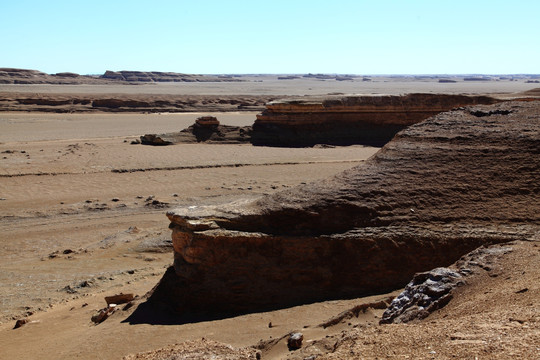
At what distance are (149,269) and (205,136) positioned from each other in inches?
573

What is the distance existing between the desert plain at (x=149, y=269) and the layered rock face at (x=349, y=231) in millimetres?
322

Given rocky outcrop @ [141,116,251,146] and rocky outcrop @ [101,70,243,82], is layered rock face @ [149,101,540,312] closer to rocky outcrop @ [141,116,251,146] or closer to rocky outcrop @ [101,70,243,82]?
rocky outcrop @ [141,116,251,146]

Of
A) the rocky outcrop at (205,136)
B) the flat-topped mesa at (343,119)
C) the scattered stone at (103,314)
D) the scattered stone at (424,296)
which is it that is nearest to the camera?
the scattered stone at (424,296)

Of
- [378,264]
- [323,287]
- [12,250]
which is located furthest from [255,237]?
[12,250]

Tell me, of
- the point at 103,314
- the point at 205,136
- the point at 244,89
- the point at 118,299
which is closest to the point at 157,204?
the point at 118,299

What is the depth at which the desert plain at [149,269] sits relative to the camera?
3.70 metres

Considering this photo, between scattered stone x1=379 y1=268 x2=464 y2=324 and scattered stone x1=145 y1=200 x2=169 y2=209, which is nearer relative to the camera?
scattered stone x1=379 y1=268 x2=464 y2=324

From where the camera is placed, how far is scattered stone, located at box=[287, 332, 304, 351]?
4609 mm

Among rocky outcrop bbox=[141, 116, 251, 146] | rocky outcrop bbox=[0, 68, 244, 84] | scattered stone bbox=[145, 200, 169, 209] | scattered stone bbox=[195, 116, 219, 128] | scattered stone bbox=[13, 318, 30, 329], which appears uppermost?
rocky outcrop bbox=[0, 68, 244, 84]

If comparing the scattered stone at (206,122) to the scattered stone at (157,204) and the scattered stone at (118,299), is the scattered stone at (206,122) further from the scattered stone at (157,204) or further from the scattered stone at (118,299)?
the scattered stone at (118,299)

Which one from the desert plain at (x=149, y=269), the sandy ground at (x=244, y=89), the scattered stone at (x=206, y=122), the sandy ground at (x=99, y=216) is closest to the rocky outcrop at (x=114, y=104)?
the sandy ground at (x=99, y=216)

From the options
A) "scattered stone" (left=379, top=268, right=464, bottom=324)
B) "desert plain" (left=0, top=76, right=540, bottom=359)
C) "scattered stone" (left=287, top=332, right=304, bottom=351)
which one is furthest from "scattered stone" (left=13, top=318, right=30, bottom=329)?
"scattered stone" (left=379, top=268, right=464, bottom=324)

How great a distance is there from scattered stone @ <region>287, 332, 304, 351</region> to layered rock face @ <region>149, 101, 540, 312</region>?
1.48 metres

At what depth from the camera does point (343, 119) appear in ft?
76.0
